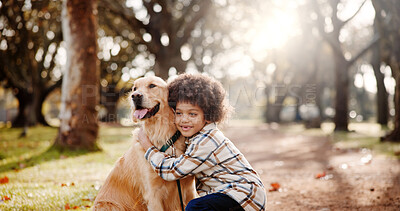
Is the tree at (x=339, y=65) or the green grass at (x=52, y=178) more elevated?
the tree at (x=339, y=65)

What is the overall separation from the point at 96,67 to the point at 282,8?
10107mm

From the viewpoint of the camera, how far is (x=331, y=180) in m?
5.64

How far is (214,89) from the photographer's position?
2.85 m

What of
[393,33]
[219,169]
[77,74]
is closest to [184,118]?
[219,169]

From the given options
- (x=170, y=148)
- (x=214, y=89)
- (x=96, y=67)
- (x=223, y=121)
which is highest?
(x=96, y=67)

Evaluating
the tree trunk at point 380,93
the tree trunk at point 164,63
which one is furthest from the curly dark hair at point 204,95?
the tree trunk at point 380,93

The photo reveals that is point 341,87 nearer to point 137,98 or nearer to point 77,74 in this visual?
point 77,74

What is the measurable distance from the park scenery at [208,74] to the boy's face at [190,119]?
0.43 meters

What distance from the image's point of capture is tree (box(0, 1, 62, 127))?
14.0m

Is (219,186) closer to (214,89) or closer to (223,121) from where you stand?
(223,121)

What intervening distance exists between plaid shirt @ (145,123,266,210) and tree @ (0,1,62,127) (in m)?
12.3

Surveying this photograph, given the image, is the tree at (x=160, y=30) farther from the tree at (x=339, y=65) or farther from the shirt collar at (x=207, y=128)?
the shirt collar at (x=207, y=128)

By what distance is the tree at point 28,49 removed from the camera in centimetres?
1397

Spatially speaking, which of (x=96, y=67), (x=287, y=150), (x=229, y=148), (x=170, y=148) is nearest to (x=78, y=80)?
(x=96, y=67)
